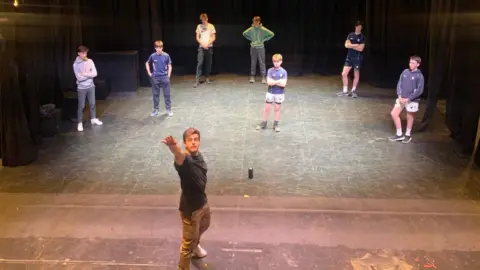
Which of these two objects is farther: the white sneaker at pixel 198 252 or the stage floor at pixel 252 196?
the stage floor at pixel 252 196

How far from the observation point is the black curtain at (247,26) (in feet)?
46.0

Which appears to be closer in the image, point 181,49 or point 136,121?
point 136,121

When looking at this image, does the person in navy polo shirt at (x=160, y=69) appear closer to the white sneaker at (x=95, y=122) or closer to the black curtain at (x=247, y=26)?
the white sneaker at (x=95, y=122)

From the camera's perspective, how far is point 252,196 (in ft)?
25.6

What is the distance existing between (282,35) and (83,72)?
685 centimetres

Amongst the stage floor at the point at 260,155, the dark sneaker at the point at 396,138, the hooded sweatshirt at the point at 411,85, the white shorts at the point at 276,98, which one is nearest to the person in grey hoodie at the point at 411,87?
the hooded sweatshirt at the point at 411,85

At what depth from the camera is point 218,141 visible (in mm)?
10016

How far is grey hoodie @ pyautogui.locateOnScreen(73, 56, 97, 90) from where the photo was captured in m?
10.3

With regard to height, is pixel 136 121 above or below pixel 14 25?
below

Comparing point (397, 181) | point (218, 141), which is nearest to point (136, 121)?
point (218, 141)

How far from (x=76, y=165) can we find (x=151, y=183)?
4.94 feet

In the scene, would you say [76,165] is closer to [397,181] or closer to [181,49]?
[397,181]

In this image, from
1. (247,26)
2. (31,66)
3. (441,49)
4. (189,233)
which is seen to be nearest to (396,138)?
(441,49)

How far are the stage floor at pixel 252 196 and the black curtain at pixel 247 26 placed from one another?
3.10 meters
